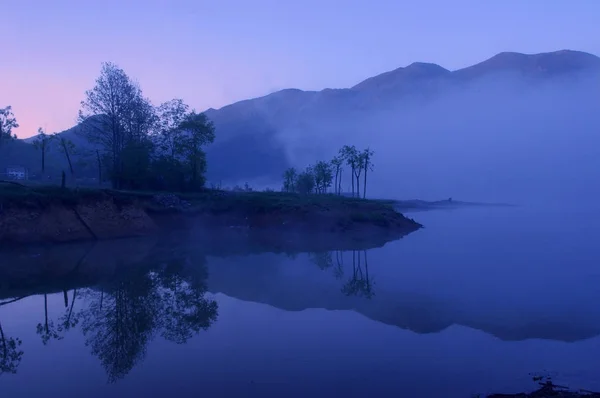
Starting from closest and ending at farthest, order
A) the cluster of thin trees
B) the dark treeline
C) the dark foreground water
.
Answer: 1. the dark foreground water
2. the dark treeline
3. the cluster of thin trees

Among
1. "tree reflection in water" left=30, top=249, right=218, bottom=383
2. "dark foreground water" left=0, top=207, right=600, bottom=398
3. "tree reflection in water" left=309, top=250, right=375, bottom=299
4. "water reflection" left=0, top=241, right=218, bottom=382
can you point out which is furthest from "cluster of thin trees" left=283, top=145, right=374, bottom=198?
"water reflection" left=0, top=241, right=218, bottom=382

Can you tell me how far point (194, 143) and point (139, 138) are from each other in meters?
6.97

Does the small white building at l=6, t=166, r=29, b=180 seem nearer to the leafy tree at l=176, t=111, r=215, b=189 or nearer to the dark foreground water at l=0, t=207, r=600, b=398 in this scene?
the leafy tree at l=176, t=111, r=215, b=189

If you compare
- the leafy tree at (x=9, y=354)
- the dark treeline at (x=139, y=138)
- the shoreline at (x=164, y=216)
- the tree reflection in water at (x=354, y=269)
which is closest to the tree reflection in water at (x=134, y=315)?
the leafy tree at (x=9, y=354)

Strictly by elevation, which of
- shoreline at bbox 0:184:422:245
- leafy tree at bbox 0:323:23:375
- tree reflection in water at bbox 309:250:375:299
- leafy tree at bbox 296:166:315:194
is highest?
leafy tree at bbox 296:166:315:194

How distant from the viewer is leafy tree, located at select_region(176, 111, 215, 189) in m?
58.7

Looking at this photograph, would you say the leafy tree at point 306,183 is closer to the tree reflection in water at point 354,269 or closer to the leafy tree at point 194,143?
the leafy tree at point 194,143

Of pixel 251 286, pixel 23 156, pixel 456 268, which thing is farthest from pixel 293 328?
pixel 23 156

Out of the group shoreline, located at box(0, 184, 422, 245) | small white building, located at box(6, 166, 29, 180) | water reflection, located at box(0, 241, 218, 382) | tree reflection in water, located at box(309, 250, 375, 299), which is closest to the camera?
water reflection, located at box(0, 241, 218, 382)

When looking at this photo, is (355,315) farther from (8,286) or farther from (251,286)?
(8,286)

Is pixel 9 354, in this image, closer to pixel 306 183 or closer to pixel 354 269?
pixel 354 269

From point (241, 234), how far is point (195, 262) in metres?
15.8

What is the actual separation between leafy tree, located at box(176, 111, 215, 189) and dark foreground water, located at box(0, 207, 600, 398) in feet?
101

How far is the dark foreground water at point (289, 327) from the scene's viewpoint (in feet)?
34.9
